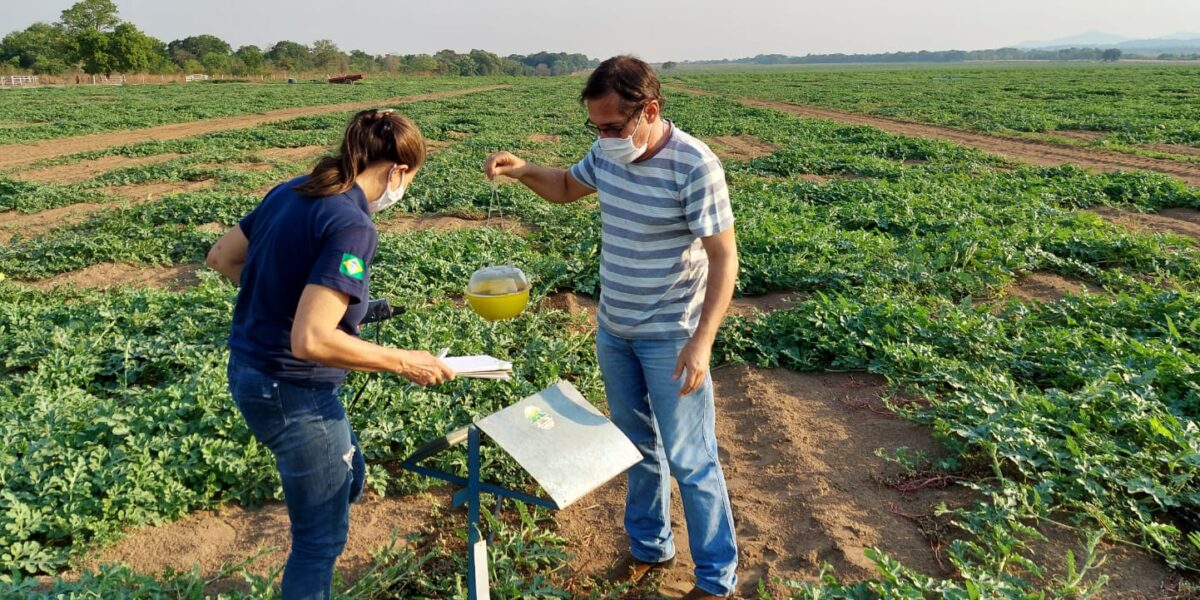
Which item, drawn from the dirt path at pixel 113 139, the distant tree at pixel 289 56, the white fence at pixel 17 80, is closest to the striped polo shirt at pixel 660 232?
the dirt path at pixel 113 139

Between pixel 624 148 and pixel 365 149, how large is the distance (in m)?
0.83

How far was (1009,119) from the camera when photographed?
19875mm

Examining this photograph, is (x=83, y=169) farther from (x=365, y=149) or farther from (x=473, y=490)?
(x=473, y=490)

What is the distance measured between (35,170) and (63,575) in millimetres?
13850

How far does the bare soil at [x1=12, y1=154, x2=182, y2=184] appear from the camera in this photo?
12383 millimetres

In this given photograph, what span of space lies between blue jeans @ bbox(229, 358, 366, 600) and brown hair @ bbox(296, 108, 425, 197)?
0.57m

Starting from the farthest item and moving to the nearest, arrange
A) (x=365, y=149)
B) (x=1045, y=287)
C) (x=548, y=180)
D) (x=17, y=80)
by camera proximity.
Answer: (x=17, y=80) < (x=1045, y=287) < (x=548, y=180) < (x=365, y=149)

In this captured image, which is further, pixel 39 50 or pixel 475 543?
pixel 39 50

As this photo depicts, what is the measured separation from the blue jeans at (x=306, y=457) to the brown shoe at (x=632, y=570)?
49.7 inches

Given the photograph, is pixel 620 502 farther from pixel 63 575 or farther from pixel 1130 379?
pixel 1130 379

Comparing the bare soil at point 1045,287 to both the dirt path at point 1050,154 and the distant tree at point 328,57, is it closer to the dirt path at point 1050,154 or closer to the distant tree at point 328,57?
the dirt path at point 1050,154

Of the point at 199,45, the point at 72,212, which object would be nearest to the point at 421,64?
the point at 199,45

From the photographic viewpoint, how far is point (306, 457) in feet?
6.61

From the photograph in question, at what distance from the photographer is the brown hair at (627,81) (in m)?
2.20
